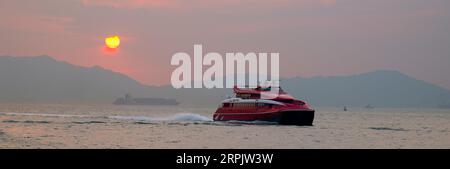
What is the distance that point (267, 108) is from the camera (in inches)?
3250

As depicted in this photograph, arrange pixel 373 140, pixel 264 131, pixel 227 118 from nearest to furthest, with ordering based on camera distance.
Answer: pixel 373 140 → pixel 264 131 → pixel 227 118

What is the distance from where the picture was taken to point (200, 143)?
58.3 meters

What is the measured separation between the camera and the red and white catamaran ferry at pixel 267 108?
8056cm

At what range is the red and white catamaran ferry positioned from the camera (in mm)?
80562

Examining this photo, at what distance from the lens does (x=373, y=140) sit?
69.0m

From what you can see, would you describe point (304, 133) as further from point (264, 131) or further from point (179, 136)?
point (179, 136)

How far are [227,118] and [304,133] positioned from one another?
19.7 m
